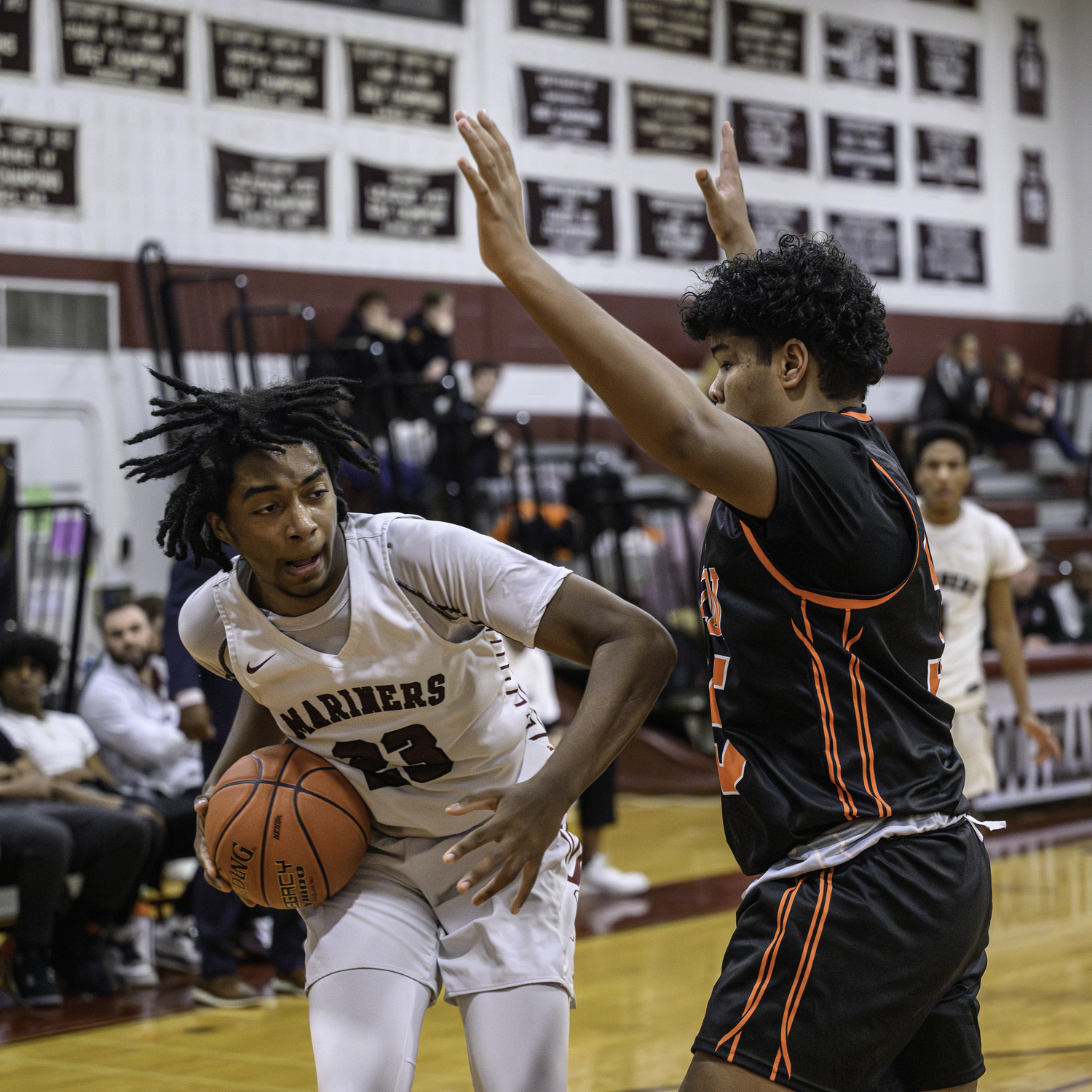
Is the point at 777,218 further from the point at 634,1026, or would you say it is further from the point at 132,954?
the point at 634,1026

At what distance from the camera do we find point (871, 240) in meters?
14.6

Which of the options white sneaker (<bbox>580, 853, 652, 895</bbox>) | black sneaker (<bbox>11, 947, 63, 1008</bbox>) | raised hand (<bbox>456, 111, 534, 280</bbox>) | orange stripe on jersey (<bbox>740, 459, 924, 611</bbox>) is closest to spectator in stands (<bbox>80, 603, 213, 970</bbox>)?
black sneaker (<bbox>11, 947, 63, 1008</bbox>)

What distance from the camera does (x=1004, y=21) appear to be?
15758 millimetres

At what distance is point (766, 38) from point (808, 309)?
12643 mm

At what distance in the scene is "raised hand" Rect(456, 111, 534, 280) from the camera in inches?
79.2

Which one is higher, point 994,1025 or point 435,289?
A: point 435,289

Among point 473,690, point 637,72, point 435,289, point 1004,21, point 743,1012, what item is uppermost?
point 1004,21

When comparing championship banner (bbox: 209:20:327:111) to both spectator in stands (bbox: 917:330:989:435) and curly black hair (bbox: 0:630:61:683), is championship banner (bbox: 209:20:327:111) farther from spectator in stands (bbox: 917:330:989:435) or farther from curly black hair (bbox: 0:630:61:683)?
spectator in stands (bbox: 917:330:989:435)

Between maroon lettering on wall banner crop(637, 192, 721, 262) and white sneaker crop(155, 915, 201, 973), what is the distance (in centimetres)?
843

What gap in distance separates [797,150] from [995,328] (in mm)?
3022

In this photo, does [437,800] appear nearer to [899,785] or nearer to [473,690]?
[473,690]

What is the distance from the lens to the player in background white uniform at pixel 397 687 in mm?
2461

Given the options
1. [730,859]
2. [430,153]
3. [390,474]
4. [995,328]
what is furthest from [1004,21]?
[730,859]

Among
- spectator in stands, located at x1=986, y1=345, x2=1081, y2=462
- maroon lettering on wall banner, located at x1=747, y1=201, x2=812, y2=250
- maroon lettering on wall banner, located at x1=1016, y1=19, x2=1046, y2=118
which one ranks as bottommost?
spectator in stands, located at x1=986, y1=345, x2=1081, y2=462
